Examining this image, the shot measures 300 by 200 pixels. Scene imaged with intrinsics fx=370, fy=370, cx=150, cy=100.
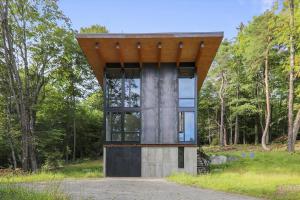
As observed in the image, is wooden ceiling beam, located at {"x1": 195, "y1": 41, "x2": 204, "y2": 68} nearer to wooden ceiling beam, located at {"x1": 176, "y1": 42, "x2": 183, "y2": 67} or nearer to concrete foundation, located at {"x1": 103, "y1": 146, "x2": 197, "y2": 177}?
wooden ceiling beam, located at {"x1": 176, "y1": 42, "x2": 183, "y2": 67}

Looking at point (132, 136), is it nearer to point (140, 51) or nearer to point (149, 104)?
point (149, 104)

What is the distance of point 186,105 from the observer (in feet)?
65.2

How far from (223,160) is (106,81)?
10535 millimetres

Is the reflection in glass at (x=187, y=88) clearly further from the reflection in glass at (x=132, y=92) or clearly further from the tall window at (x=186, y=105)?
the reflection in glass at (x=132, y=92)

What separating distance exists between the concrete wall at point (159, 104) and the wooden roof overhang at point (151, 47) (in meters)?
0.57

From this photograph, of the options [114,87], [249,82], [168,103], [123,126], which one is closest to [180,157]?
[168,103]

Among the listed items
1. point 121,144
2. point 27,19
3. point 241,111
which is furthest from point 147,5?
point 241,111

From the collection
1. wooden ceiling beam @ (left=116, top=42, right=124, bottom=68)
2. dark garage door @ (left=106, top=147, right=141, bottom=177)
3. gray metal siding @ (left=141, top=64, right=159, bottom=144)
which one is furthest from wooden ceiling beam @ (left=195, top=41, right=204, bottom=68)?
dark garage door @ (left=106, top=147, right=141, bottom=177)

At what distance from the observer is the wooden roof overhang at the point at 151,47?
682 inches

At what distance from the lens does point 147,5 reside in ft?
47.8

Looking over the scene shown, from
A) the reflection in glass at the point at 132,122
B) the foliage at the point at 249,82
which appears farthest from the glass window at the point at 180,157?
the foliage at the point at 249,82

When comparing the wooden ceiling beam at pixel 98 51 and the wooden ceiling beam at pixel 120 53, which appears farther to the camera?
the wooden ceiling beam at pixel 120 53

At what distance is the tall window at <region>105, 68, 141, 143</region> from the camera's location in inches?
774

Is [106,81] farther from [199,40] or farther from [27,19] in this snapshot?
[27,19]
